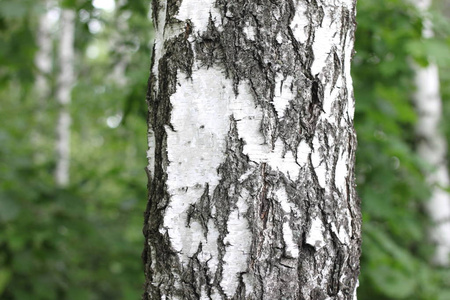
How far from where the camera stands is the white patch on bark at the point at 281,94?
1.12 meters

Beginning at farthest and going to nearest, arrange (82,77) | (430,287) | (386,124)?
1. (82,77)
2. (430,287)
3. (386,124)

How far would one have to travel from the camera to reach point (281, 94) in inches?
44.1

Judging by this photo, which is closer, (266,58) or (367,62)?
(266,58)

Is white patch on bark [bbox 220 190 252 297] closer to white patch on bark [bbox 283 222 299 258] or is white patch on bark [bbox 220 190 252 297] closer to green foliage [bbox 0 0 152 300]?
white patch on bark [bbox 283 222 299 258]

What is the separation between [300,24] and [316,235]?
48 centimetres

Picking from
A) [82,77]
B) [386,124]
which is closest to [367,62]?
[386,124]

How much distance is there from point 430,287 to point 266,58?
11.0 ft

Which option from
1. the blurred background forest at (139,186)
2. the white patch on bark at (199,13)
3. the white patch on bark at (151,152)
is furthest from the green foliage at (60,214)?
the white patch on bark at (199,13)

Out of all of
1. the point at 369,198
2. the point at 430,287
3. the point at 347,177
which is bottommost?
the point at 430,287

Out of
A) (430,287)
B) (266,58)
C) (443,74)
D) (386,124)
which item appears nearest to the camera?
(266,58)

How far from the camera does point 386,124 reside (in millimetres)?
3258

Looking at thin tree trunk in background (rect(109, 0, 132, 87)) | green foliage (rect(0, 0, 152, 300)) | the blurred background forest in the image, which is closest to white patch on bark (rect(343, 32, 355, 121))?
the blurred background forest

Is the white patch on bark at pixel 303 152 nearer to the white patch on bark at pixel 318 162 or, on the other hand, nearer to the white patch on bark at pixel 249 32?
the white patch on bark at pixel 318 162

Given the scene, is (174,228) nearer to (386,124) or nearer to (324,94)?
(324,94)
